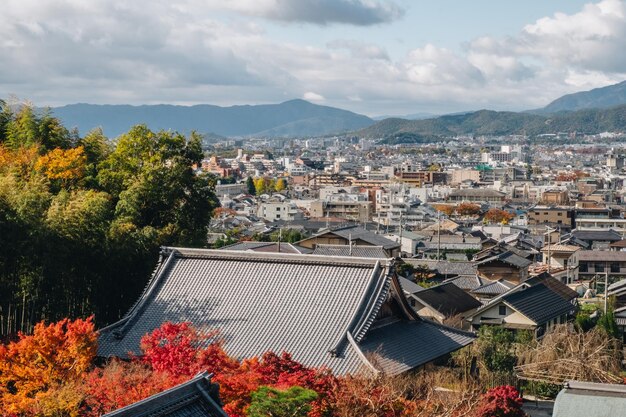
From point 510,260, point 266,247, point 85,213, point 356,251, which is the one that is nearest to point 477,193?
point 510,260

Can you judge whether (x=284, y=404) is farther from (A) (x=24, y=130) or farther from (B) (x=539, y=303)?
(B) (x=539, y=303)

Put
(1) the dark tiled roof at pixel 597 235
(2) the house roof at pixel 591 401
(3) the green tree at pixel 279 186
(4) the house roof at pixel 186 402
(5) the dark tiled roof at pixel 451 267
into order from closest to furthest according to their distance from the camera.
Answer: (4) the house roof at pixel 186 402, (2) the house roof at pixel 591 401, (5) the dark tiled roof at pixel 451 267, (1) the dark tiled roof at pixel 597 235, (3) the green tree at pixel 279 186

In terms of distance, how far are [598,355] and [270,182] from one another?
314ft

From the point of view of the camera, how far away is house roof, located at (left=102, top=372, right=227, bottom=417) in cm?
891

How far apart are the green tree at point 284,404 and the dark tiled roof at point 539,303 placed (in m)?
16.3

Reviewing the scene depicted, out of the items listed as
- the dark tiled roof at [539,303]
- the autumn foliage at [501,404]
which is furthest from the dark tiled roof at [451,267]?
the autumn foliage at [501,404]

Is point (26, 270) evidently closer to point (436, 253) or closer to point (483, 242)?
point (436, 253)

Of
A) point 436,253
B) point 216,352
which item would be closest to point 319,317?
point 216,352

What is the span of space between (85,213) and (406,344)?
26.7ft

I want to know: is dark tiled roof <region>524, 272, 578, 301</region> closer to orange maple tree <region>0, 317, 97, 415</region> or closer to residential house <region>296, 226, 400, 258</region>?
residential house <region>296, 226, 400, 258</region>

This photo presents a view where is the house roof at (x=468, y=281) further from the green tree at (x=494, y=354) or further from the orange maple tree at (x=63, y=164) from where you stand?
the orange maple tree at (x=63, y=164)

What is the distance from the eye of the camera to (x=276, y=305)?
55.1 ft

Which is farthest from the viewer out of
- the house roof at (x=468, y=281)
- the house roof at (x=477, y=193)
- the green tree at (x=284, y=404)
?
the house roof at (x=477, y=193)

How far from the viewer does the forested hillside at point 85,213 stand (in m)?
17.8
